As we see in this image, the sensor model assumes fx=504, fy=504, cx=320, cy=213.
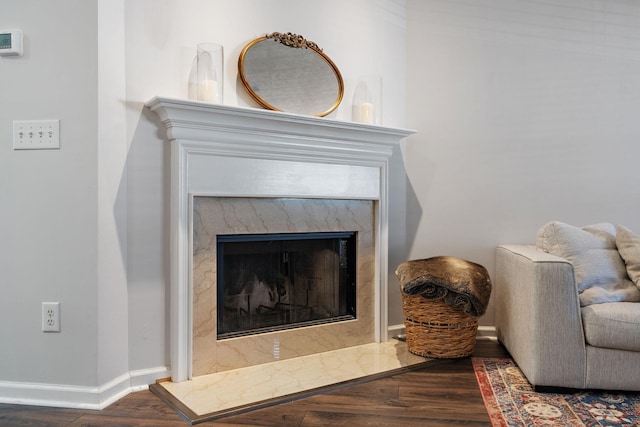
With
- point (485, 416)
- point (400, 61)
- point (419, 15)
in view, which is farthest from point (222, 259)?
point (419, 15)

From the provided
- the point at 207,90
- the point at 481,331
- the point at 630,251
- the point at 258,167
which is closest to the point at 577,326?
the point at 630,251

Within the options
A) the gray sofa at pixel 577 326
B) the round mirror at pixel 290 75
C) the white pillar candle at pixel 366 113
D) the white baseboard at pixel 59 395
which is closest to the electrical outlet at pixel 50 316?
the white baseboard at pixel 59 395

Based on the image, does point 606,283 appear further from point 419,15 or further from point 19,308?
point 19,308

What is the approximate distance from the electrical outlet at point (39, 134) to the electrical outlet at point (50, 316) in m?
0.67

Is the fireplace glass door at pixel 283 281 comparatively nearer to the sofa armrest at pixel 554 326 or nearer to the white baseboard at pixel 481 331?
the white baseboard at pixel 481 331

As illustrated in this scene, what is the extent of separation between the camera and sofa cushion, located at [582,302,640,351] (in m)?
2.17

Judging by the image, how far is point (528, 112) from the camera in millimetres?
3285

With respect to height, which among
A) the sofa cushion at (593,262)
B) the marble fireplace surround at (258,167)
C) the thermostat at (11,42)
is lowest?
the sofa cushion at (593,262)

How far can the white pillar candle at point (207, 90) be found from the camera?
2.43 metres

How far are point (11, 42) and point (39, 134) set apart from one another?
0.41 metres

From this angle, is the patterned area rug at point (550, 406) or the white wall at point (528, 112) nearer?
the patterned area rug at point (550, 406)

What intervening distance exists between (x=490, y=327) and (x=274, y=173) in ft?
5.77

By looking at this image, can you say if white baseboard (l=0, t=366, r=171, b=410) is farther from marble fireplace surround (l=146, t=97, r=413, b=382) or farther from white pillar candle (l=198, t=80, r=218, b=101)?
white pillar candle (l=198, t=80, r=218, b=101)

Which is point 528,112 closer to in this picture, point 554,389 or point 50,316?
point 554,389
